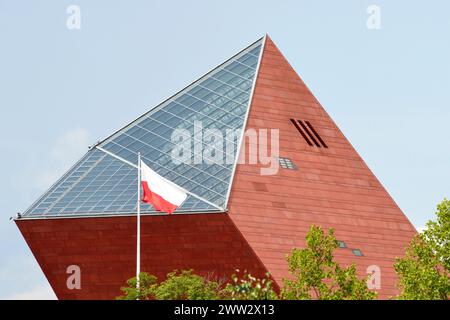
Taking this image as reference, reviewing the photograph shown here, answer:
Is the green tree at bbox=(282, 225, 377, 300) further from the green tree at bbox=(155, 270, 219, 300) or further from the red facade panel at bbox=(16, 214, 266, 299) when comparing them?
the red facade panel at bbox=(16, 214, 266, 299)

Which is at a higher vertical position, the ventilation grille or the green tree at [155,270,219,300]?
the ventilation grille

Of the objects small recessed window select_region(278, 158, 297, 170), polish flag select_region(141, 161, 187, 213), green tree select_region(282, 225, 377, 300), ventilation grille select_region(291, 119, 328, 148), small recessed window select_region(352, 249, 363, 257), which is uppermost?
ventilation grille select_region(291, 119, 328, 148)

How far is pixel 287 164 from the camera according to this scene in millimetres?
70625

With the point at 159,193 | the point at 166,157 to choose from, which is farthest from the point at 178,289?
the point at 166,157

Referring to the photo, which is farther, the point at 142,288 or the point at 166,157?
the point at 166,157

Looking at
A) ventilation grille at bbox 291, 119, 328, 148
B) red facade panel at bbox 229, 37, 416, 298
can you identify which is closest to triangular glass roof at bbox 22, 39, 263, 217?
red facade panel at bbox 229, 37, 416, 298

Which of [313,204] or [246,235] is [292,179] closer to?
[313,204]

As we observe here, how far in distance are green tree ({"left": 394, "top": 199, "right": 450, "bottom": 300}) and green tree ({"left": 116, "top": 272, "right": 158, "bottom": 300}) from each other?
1289 centimetres

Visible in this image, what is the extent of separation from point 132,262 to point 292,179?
10767 millimetres

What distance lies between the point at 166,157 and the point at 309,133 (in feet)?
31.0

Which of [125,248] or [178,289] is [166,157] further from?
[178,289]

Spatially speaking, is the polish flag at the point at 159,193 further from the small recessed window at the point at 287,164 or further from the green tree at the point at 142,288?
the small recessed window at the point at 287,164

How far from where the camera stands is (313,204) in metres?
70.3

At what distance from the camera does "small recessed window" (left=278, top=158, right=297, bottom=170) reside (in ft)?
231
